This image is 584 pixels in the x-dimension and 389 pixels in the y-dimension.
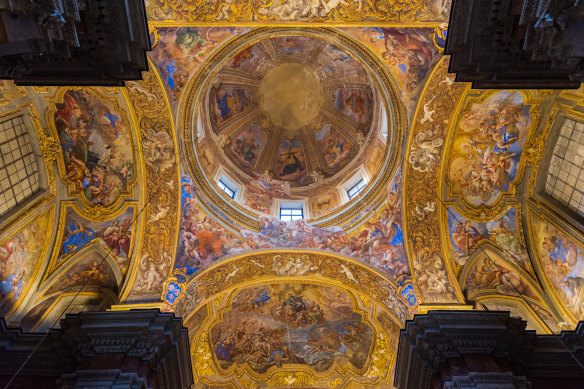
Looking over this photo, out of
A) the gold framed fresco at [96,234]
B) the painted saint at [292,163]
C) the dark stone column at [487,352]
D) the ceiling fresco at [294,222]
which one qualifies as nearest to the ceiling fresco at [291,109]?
the painted saint at [292,163]

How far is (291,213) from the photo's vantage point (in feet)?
55.8

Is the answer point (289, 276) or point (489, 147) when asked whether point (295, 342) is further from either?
point (489, 147)

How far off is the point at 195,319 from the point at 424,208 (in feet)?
29.2

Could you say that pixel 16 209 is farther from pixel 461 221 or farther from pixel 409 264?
pixel 461 221

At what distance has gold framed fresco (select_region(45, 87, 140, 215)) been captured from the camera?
39.5 feet

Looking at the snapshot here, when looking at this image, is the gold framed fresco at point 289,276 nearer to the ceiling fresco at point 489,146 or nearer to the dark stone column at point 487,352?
the dark stone column at point 487,352

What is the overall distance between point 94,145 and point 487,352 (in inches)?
509

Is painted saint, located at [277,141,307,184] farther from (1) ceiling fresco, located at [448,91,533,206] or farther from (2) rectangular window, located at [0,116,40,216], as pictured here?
(2) rectangular window, located at [0,116,40,216]

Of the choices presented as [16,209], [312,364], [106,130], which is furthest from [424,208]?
[16,209]

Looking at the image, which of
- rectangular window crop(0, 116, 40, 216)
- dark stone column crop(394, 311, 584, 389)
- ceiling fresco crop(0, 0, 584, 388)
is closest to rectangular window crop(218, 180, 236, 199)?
ceiling fresco crop(0, 0, 584, 388)

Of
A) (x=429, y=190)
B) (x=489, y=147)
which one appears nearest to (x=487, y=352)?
(x=429, y=190)

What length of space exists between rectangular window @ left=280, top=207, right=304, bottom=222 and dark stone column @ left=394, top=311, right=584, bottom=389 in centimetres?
739

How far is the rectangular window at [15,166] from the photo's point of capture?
35.1ft

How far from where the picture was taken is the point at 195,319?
13516mm
